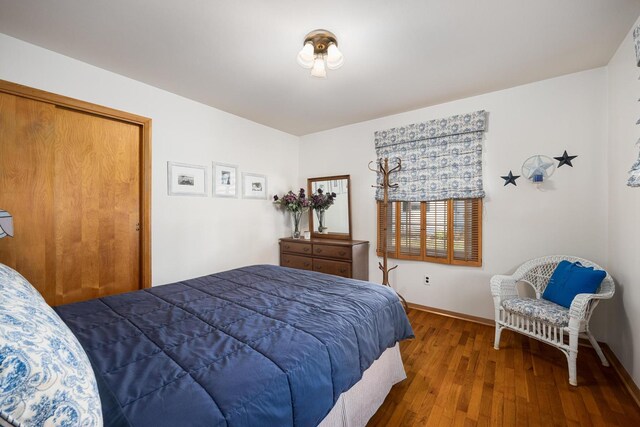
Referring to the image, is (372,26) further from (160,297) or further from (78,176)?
(78,176)

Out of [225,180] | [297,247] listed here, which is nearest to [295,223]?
[297,247]

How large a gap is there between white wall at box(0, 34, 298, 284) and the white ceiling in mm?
151

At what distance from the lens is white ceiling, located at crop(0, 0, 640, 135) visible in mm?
1718

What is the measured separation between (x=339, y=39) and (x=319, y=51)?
0.17 meters

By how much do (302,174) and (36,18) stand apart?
3258mm

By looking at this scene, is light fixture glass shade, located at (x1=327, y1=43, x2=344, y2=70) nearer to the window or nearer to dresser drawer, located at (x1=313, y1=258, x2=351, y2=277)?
the window

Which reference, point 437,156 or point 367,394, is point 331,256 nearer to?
point 437,156

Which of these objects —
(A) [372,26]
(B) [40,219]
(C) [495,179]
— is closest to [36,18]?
(B) [40,219]

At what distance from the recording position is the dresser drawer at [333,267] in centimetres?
346

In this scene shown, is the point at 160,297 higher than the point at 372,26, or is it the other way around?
the point at 372,26

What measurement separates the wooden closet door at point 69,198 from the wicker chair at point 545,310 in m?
3.51

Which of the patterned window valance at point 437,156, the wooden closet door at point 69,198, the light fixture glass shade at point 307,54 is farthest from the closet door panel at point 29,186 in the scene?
the patterned window valance at point 437,156

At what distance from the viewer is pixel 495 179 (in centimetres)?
295

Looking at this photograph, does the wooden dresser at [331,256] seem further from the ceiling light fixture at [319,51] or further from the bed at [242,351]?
the ceiling light fixture at [319,51]
